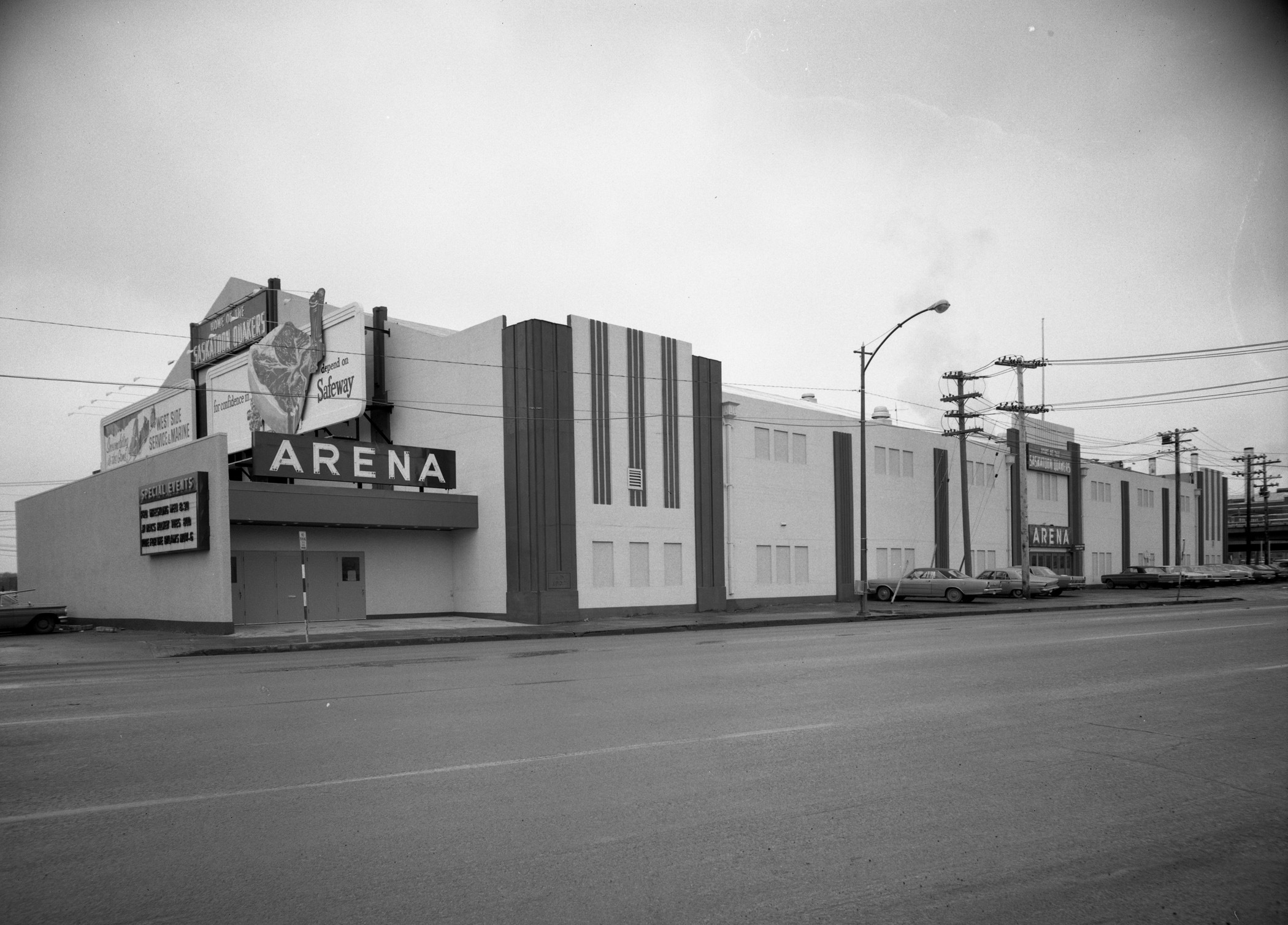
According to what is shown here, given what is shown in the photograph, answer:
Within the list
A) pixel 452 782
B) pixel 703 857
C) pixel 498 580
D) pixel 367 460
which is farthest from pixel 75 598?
pixel 703 857

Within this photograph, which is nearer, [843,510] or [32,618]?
[32,618]

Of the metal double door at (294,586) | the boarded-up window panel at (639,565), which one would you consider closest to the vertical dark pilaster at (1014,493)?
the boarded-up window panel at (639,565)

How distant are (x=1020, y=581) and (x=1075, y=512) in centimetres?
1875

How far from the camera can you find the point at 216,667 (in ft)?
Result: 52.1

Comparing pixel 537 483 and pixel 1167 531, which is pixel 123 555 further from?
pixel 1167 531

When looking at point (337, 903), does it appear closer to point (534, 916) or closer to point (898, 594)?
point (534, 916)

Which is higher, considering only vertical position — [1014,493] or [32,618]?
[1014,493]

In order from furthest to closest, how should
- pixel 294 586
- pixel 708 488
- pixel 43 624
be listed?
pixel 708 488 → pixel 294 586 → pixel 43 624

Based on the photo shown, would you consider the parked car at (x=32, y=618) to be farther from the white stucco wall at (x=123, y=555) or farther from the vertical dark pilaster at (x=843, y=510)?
the vertical dark pilaster at (x=843, y=510)

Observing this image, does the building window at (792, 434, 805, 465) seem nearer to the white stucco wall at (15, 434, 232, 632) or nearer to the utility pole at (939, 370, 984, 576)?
the utility pole at (939, 370, 984, 576)

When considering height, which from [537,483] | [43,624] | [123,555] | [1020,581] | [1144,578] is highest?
A: [537,483]

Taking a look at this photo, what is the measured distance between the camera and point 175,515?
25.4m

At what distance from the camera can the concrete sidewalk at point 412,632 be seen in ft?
65.6

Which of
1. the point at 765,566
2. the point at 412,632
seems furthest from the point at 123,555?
the point at 765,566
